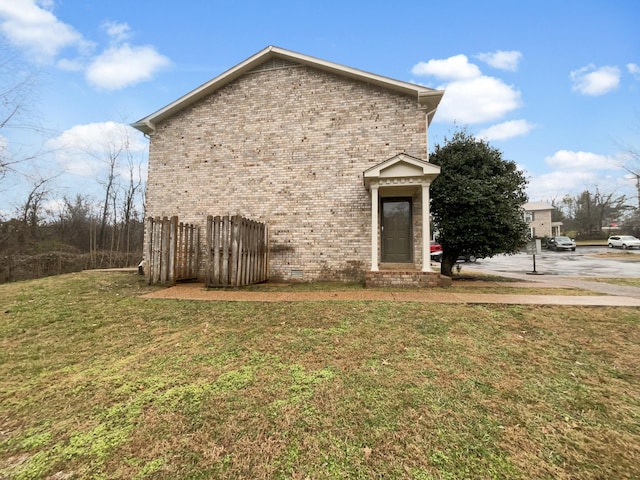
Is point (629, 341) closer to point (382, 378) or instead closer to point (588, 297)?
point (588, 297)

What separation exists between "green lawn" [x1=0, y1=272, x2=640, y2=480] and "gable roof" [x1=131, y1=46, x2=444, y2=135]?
7125 millimetres

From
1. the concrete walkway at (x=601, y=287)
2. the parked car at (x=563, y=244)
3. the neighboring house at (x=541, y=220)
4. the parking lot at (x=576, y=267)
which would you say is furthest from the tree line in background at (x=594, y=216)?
A: the concrete walkway at (x=601, y=287)

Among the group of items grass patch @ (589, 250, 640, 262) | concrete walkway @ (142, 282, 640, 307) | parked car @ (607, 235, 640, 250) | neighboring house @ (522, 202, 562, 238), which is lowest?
concrete walkway @ (142, 282, 640, 307)

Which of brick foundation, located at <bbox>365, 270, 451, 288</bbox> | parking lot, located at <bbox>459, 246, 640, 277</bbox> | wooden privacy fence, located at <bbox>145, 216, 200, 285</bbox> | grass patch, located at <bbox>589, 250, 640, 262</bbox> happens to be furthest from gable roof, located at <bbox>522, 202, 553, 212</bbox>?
wooden privacy fence, located at <bbox>145, 216, 200, 285</bbox>

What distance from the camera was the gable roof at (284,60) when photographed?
8914mm

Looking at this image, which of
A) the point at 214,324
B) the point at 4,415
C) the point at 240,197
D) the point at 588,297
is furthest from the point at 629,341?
the point at 240,197

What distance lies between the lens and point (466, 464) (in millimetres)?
1898

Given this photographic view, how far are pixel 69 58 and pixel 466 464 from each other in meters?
15.7

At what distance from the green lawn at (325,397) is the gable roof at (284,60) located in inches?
281

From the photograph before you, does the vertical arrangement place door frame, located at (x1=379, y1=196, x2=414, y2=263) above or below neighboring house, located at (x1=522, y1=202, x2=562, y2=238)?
below

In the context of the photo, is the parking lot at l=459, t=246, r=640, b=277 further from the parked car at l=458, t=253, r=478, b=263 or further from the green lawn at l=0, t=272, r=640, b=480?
the green lawn at l=0, t=272, r=640, b=480

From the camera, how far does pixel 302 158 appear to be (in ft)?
31.3

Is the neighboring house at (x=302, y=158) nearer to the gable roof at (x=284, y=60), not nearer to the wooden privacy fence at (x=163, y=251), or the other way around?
the gable roof at (x=284, y=60)

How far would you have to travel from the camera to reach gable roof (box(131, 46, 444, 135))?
8.91m
